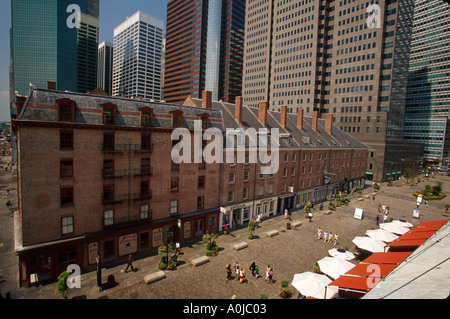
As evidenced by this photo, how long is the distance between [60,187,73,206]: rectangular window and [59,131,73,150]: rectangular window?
3910 mm

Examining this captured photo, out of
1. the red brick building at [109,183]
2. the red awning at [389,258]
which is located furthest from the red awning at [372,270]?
the red brick building at [109,183]

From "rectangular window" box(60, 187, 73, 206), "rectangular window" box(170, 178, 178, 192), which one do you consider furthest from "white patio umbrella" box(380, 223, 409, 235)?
"rectangular window" box(60, 187, 73, 206)

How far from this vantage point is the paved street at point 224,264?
2050cm

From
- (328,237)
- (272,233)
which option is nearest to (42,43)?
(272,233)

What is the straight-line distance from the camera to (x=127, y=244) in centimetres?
2619

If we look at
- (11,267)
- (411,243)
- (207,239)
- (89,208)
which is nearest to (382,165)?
(411,243)

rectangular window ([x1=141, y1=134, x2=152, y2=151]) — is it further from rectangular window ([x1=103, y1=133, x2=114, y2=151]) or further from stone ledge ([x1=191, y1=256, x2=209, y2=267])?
stone ledge ([x1=191, y1=256, x2=209, y2=267])

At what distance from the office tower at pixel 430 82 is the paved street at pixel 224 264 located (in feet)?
362

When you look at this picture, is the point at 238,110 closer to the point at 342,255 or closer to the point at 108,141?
the point at 108,141

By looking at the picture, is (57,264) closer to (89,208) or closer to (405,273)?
(89,208)

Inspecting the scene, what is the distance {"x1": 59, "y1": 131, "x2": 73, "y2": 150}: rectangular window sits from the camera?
22047 millimetres

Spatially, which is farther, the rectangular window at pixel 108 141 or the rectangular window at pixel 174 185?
the rectangular window at pixel 174 185

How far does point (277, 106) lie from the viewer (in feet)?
394

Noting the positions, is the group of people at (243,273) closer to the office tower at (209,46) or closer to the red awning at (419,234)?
the red awning at (419,234)
